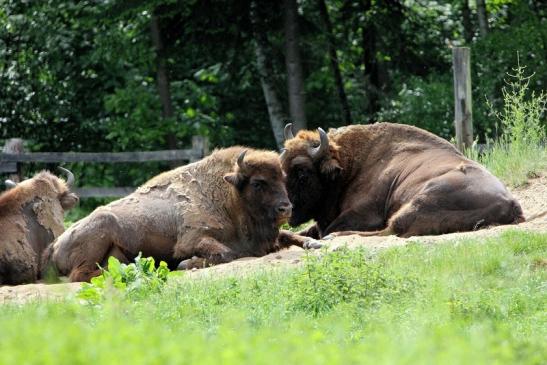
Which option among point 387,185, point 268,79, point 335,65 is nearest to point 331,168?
point 387,185

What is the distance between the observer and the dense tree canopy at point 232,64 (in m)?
22.4

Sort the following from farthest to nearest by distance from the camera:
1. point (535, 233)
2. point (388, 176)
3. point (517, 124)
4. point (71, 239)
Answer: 1. point (517, 124)
2. point (388, 176)
3. point (71, 239)
4. point (535, 233)

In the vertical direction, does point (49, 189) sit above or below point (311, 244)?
above

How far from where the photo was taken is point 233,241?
12195mm

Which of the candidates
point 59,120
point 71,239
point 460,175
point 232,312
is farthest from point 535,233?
point 59,120

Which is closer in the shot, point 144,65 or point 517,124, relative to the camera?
point 517,124

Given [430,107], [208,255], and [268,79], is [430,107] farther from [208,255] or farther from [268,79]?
[208,255]

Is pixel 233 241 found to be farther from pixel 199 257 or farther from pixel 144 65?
pixel 144 65

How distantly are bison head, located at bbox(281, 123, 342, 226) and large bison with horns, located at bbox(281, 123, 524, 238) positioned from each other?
0.01 m

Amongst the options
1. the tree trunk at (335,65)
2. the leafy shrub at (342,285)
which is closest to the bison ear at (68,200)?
the leafy shrub at (342,285)

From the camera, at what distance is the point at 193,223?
1212 cm

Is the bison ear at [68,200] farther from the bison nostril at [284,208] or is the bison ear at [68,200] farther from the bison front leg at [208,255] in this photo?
the bison nostril at [284,208]

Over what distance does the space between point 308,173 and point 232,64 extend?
10.3 meters

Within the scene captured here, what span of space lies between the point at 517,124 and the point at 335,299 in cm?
740
